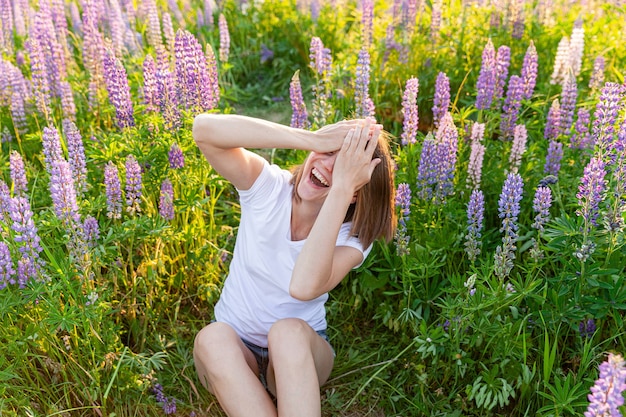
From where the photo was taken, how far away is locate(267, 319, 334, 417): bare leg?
288 cm

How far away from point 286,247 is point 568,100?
1.81 m

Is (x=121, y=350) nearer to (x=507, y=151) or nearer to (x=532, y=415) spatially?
(x=532, y=415)

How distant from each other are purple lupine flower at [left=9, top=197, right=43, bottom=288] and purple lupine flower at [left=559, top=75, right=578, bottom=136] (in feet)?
8.98

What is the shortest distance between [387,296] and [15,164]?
1944 millimetres

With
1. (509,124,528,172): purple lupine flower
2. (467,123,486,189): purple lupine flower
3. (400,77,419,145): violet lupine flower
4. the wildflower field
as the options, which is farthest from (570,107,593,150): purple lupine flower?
(400,77,419,145): violet lupine flower

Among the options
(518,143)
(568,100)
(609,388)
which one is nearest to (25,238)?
(609,388)

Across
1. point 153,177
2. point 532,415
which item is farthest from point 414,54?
point 532,415

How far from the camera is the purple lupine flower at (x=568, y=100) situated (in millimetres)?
3871

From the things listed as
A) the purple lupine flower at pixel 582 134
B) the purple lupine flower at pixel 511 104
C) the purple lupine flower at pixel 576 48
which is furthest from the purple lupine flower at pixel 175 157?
the purple lupine flower at pixel 576 48

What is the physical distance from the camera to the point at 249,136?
115 inches

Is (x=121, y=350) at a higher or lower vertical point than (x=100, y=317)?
lower

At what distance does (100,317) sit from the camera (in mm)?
3025

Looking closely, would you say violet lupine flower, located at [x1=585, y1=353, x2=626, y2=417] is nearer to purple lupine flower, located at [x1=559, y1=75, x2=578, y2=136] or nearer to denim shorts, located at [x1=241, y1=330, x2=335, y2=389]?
denim shorts, located at [x1=241, y1=330, x2=335, y2=389]

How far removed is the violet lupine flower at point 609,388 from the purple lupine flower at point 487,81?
87.6 inches
